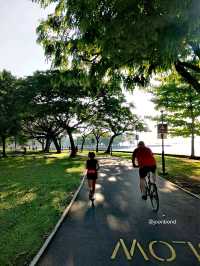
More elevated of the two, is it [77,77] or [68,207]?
[77,77]

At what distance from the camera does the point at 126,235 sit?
22.2 ft

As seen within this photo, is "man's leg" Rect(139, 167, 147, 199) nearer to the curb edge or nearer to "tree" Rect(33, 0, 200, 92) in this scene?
the curb edge

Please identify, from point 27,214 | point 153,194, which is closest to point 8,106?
point 27,214

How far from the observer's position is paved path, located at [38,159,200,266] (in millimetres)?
5445

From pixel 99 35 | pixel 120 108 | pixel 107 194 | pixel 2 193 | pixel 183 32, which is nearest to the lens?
pixel 183 32

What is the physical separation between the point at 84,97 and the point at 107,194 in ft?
92.6

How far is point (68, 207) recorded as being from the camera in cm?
972

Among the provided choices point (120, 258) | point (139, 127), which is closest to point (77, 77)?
point (120, 258)

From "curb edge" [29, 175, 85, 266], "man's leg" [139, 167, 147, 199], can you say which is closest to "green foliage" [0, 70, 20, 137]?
"curb edge" [29, 175, 85, 266]

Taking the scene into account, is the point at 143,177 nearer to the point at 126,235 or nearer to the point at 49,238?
the point at 126,235

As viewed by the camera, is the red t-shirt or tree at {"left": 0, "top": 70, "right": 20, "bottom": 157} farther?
tree at {"left": 0, "top": 70, "right": 20, "bottom": 157}

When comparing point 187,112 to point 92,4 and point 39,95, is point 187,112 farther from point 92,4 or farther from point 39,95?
point 92,4

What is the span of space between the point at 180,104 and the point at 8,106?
2388cm

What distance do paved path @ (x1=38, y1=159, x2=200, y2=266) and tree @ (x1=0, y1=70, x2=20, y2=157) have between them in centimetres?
3021
